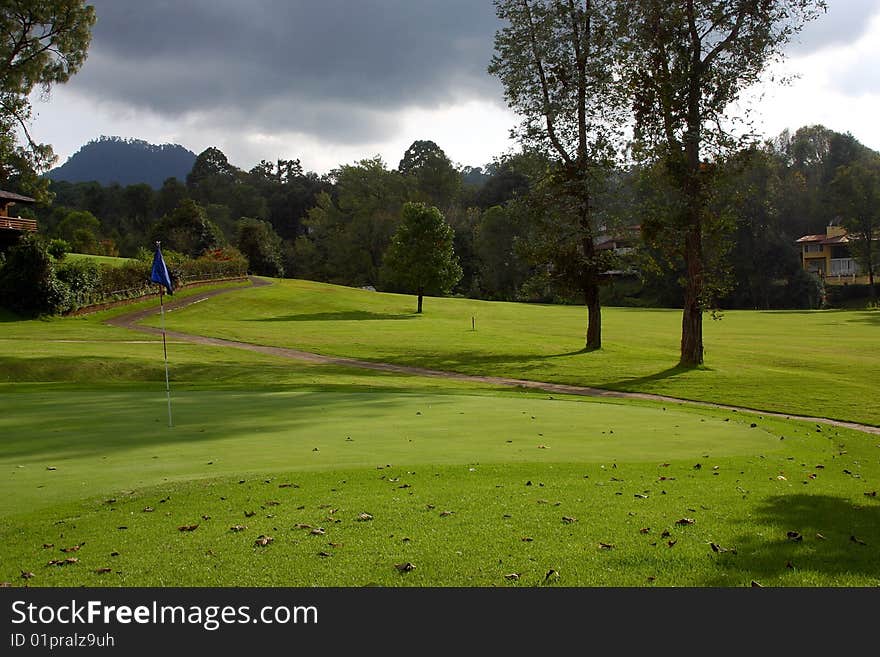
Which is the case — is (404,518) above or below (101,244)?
below

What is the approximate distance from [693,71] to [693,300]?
919 centimetres

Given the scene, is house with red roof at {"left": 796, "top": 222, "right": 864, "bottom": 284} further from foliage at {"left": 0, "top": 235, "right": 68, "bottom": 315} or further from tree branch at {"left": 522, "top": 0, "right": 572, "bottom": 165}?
foliage at {"left": 0, "top": 235, "right": 68, "bottom": 315}

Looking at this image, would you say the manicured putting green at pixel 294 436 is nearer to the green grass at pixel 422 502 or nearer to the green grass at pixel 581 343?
the green grass at pixel 422 502

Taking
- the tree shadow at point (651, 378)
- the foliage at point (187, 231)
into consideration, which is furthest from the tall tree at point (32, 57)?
the foliage at point (187, 231)

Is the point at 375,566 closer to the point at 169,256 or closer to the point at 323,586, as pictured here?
the point at 323,586

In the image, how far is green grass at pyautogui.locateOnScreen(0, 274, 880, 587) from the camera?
674 cm

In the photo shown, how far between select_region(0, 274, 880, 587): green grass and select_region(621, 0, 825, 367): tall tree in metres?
12.7

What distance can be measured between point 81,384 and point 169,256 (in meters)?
53.5

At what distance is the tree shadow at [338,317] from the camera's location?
57.3m

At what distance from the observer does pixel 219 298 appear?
213 ft

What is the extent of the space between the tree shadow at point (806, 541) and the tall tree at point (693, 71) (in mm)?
22701

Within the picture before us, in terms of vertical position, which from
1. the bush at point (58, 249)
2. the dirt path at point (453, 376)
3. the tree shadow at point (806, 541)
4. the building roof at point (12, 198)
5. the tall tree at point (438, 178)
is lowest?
the dirt path at point (453, 376)

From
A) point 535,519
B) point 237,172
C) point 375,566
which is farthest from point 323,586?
point 237,172
